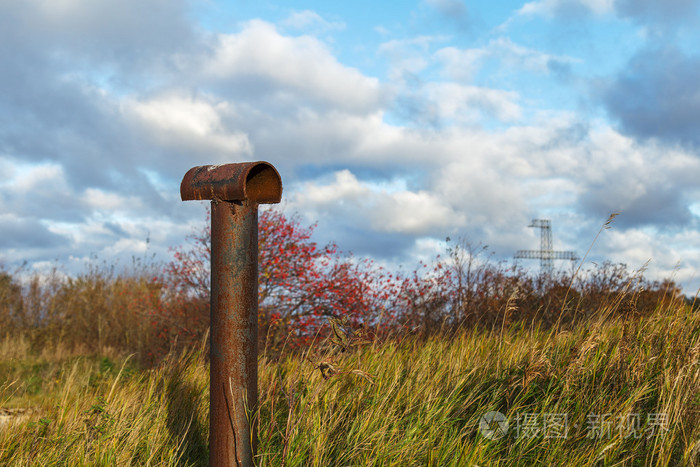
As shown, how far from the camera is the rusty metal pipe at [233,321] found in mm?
2762

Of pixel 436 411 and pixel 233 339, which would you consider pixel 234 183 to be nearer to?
pixel 233 339

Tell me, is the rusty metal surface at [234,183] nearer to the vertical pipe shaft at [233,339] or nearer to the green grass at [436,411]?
the vertical pipe shaft at [233,339]

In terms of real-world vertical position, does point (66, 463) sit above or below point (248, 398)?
below

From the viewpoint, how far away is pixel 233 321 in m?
2.76

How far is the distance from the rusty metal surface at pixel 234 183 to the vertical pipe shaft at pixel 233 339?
86 mm

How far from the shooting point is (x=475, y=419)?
11.2 ft

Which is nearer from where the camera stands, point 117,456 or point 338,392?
point 117,456

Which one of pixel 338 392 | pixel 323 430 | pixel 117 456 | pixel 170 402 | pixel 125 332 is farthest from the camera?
pixel 125 332

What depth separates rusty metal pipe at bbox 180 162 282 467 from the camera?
276cm

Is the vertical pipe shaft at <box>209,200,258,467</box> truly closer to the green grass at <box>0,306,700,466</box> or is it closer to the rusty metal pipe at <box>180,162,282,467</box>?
the rusty metal pipe at <box>180,162,282,467</box>

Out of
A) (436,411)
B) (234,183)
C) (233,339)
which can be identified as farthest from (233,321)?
(436,411)

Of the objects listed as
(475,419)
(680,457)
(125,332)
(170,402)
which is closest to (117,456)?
(170,402)

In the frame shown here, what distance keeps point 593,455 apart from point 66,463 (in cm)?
298

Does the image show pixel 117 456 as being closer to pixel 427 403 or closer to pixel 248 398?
pixel 248 398
